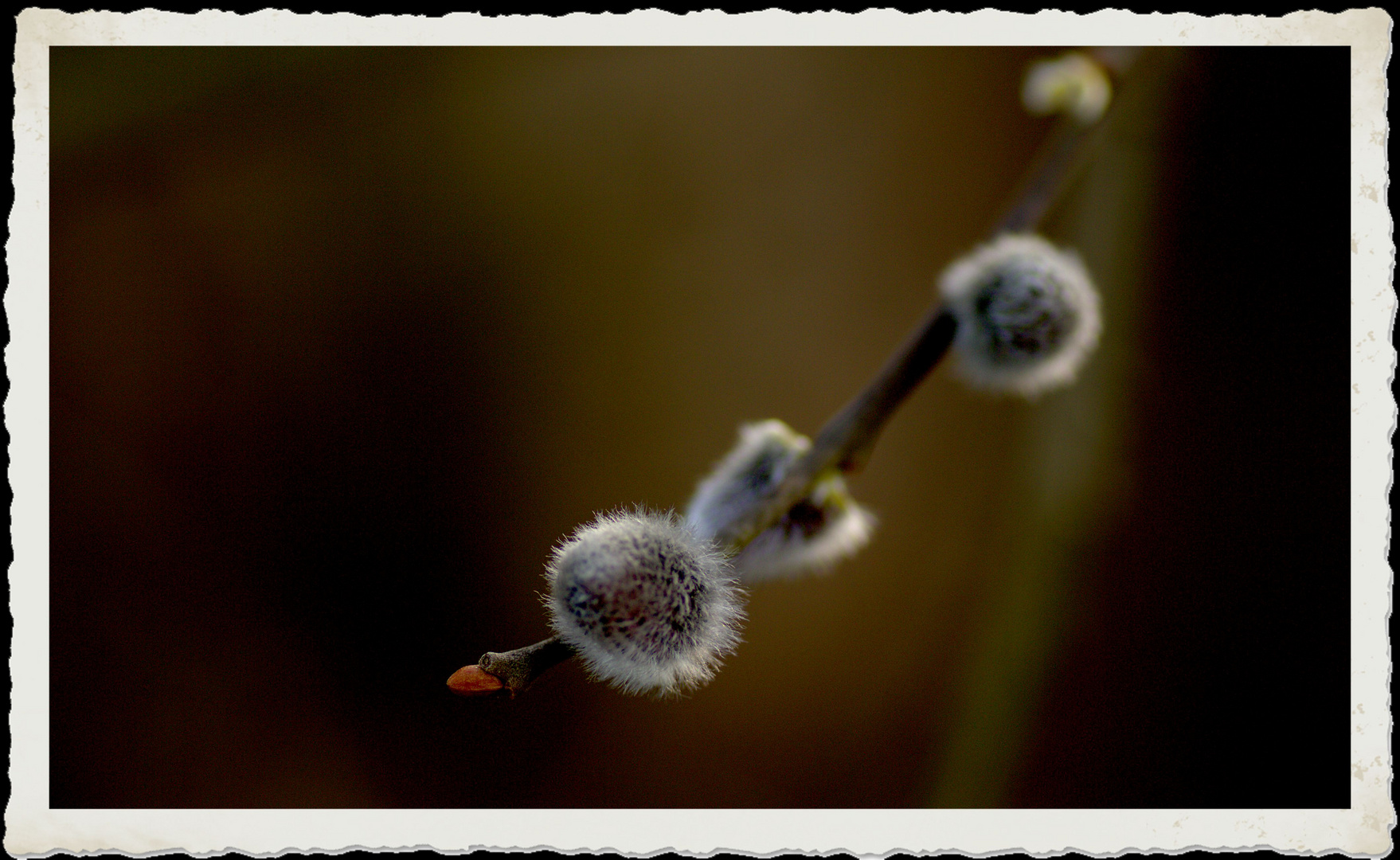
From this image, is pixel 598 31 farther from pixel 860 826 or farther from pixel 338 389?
pixel 860 826

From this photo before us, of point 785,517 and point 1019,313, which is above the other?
point 1019,313

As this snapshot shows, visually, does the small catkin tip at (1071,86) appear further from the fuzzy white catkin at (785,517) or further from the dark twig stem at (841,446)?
the fuzzy white catkin at (785,517)

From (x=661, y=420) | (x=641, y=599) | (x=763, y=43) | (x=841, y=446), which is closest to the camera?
(x=641, y=599)

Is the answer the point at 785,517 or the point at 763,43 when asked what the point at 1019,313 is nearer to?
the point at 785,517

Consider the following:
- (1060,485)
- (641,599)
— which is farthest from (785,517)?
(1060,485)

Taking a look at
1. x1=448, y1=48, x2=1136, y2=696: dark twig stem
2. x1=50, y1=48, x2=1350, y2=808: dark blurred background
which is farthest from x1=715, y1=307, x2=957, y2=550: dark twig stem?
x1=50, y1=48, x2=1350, y2=808: dark blurred background

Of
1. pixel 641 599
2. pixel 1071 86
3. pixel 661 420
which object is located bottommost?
pixel 641 599

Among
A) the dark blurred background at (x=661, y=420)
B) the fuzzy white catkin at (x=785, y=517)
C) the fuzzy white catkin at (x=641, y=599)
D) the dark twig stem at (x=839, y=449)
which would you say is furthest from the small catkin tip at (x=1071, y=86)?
the fuzzy white catkin at (x=641, y=599)
